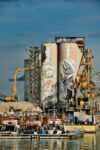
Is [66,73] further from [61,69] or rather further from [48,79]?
[48,79]

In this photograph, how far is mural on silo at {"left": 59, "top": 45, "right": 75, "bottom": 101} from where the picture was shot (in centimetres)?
18875

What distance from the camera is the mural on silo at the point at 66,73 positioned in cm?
18875

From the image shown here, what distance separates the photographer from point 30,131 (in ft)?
347

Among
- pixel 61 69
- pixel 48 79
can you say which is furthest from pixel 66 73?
pixel 48 79

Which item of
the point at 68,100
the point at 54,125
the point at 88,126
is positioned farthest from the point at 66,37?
the point at 54,125

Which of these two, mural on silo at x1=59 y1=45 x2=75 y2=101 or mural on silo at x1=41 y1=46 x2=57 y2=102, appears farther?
mural on silo at x1=41 y1=46 x2=57 y2=102

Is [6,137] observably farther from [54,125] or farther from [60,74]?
[60,74]

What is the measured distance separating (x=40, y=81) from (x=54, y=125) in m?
89.5

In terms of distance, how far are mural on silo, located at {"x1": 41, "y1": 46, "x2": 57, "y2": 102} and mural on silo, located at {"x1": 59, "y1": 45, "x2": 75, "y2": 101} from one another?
3579 millimetres

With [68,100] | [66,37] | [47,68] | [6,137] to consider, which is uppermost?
[66,37]

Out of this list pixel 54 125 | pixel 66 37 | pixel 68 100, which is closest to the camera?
pixel 54 125

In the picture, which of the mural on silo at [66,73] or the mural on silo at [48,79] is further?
the mural on silo at [48,79]

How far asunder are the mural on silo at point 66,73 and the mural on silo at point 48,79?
3579 mm

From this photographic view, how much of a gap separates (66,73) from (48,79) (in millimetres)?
8189
